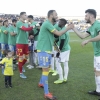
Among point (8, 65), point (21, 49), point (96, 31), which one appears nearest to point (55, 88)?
point (8, 65)

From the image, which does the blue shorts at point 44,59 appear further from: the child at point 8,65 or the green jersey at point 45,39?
the child at point 8,65

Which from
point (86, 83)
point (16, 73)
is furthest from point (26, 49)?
point (86, 83)

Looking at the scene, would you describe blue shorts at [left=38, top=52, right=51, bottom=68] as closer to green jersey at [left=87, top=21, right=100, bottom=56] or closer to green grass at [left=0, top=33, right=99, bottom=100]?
green grass at [left=0, top=33, right=99, bottom=100]

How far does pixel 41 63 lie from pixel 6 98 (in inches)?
51.1

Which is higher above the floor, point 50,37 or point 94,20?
point 94,20

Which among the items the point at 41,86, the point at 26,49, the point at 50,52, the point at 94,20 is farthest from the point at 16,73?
the point at 94,20

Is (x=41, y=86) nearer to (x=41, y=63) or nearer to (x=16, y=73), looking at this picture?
(x=41, y=63)

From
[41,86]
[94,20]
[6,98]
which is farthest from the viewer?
[41,86]

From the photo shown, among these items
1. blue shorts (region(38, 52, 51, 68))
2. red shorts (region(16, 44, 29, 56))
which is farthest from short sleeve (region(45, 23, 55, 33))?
red shorts (region(16, 44, 29, 56))

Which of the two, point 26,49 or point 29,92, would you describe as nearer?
point 29,92

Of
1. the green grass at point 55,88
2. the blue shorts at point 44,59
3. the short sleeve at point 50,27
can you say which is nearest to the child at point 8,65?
the green grass at point 55,88

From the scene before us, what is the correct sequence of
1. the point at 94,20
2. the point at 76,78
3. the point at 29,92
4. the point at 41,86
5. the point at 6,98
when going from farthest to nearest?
the point at 76,78 < the point at 41,86 < the point at 29,92 < the point at 6,98 < the point at 94,20

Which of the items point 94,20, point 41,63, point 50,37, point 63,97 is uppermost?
point 94,20

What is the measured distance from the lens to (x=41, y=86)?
609 cm
